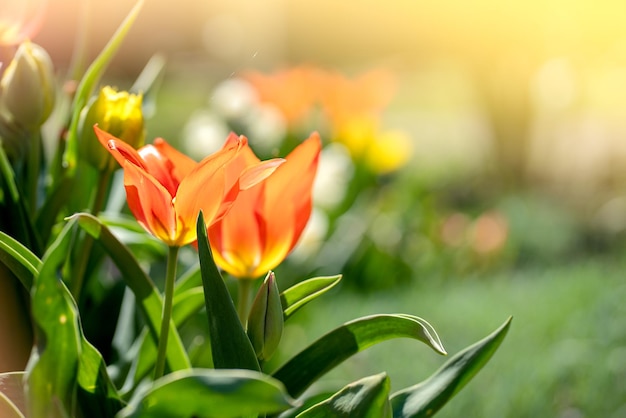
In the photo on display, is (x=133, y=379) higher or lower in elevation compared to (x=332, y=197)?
higher

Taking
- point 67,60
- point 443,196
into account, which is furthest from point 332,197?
point 443,196

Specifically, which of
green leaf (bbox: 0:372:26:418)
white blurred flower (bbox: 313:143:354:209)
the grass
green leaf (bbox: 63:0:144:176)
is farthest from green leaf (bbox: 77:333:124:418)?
white blurred flower (bbox: 313:143:354:209)

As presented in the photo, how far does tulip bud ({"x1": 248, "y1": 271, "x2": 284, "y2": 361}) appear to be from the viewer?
0.56 m

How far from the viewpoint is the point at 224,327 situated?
539mm

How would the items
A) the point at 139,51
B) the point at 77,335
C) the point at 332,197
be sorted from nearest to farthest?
1. the point at 77,335
2. the point at 332,197
3. the point at 139,51

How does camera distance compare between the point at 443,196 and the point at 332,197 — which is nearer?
the point at 332,197

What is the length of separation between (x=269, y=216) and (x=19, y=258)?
7.1 inches

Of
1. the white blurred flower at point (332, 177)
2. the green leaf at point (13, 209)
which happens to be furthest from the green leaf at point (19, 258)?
the white blurred flower at point (332, 177)

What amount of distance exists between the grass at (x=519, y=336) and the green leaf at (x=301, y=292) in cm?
43

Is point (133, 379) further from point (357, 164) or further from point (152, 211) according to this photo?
point (357, 164)

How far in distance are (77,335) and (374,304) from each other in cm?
158

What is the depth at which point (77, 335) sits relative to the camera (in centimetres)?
49

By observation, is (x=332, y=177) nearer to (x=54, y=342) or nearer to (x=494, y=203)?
(x=494, y=203)

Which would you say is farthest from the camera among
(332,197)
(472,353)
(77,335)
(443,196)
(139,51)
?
(139,51)
